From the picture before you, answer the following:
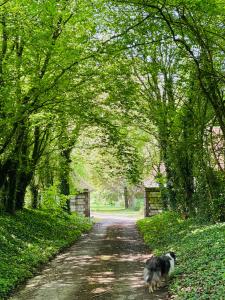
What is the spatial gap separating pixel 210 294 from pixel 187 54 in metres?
10.8

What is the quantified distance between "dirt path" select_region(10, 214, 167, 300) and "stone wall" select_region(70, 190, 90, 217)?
83.4 feet

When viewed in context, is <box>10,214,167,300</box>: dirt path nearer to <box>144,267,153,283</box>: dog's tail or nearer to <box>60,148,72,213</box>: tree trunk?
<box>144,267,153,283</box>: dog's tail

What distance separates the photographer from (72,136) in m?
25.9

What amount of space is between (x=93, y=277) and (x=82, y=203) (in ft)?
115

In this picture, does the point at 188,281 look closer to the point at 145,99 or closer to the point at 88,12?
the point at 88,12

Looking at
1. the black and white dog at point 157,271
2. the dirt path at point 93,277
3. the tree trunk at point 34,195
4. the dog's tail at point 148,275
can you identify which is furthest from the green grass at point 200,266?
the tree trunk at point 34,195

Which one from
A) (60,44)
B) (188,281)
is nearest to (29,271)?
(188,281)

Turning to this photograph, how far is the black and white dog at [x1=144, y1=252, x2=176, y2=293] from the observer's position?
10812mm

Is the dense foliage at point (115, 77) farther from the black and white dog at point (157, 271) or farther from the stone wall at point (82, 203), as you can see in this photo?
the stone wall at point (82, 203)

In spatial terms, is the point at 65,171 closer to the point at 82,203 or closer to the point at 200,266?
the point at 200,266

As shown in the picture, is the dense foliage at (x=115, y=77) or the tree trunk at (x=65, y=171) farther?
the tree trunk at (x=65, y=171)

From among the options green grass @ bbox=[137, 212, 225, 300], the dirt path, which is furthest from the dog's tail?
green grass @ bbox=[137, 212, 225, 300]

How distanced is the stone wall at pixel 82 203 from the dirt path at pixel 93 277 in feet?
83.4

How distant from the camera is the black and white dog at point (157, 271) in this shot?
426 inches
